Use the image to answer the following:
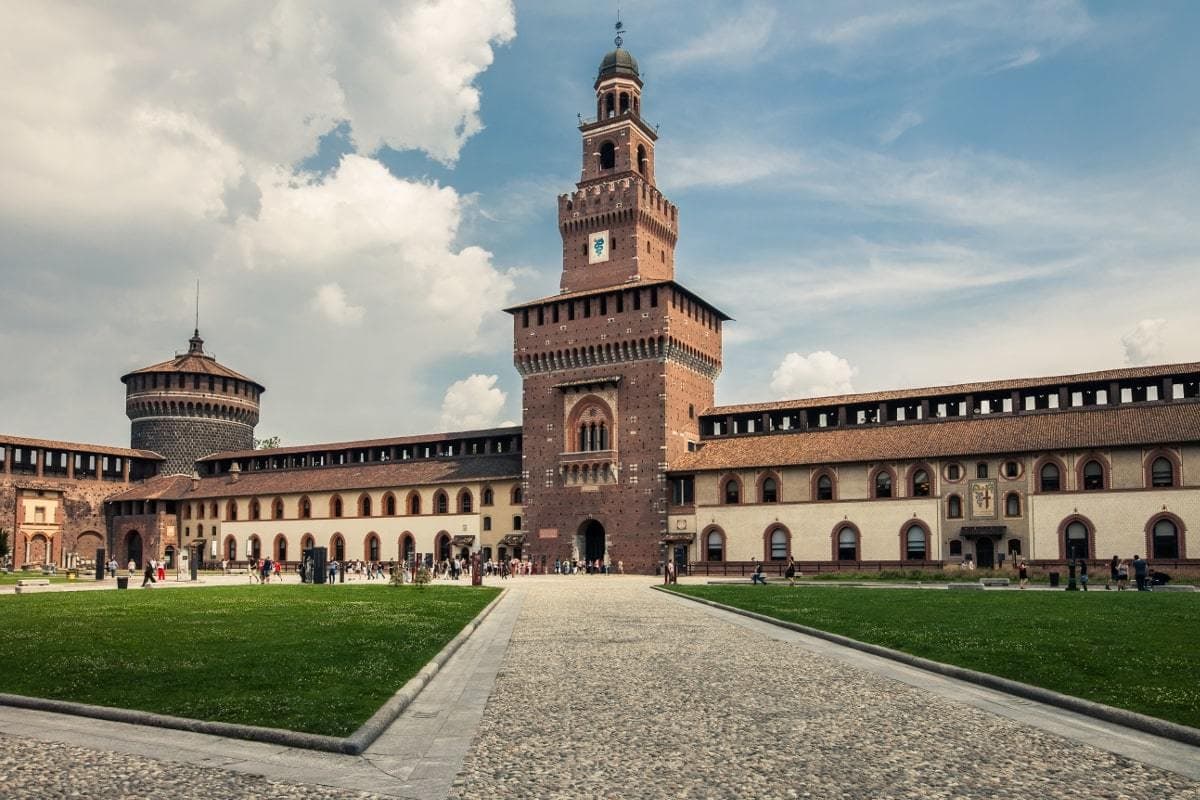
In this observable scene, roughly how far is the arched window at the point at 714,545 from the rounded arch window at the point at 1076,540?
18.4 metres

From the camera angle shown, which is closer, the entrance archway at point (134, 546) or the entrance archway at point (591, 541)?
the entrance archway at point (591, 541)

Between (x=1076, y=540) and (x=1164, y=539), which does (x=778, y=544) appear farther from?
(x=1164, y=539)

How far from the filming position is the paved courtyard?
8984 millimetres

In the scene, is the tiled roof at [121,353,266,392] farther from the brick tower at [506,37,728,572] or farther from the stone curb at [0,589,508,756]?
the stone curb at [0,589,508,756]

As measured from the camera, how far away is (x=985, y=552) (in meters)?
52.2

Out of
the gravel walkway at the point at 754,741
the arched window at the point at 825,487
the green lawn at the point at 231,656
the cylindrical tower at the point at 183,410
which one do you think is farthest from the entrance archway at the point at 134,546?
the gravel walkway at the point at 754,741

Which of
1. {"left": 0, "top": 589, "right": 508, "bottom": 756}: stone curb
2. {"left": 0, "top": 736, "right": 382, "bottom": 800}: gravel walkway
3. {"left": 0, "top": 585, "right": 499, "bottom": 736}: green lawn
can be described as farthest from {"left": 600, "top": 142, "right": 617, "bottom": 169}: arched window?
{"left": 0, "top": 736, "right": 382, "bottom": 800}: gravel walkway

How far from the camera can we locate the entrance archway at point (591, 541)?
209ft

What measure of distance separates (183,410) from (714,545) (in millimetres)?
53167

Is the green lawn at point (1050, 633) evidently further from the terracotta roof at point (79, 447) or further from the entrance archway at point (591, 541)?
the terracotta roof at point (79, 447)

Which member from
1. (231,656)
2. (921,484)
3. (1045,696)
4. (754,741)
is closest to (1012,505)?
(921,484)

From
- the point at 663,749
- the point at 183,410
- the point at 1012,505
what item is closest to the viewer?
the point at 663,749

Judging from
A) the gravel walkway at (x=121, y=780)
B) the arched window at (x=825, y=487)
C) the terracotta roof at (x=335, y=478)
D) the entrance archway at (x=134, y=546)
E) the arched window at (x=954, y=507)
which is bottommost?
the entrance archway at (x=134, y=546)

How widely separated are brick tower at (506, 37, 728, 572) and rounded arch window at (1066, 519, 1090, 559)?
2179 cm
